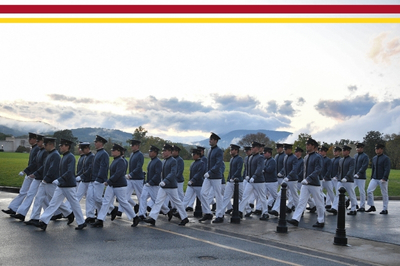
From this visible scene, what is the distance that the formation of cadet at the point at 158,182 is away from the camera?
11.0 metres

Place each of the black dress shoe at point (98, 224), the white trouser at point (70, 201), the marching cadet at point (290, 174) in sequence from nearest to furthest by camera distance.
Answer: the white trouser at point (70, 201)
the black dress shoe at point (98, 224)
the marching cadet at point (290, 174)

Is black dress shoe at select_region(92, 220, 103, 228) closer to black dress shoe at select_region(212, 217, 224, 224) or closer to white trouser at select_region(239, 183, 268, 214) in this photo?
black dress shoe at select_region(212, 217, 224, 224)

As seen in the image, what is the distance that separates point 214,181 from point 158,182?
1623mm

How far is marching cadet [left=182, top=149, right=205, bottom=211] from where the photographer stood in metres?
13.3

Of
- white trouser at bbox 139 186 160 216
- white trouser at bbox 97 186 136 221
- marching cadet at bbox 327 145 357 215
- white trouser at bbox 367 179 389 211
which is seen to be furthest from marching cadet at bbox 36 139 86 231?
white trouser at bbox 367 179 389 211

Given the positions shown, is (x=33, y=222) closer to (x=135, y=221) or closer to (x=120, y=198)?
(x=120, y=198)

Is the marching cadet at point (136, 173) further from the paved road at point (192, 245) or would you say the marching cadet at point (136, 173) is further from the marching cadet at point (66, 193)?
the marching cadet at point (66, 193)

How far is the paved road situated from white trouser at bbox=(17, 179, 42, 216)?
0.41m

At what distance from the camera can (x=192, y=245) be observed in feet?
29.2

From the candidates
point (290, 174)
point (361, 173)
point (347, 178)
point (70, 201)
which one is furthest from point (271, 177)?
point (70, 201)

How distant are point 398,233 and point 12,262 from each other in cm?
893

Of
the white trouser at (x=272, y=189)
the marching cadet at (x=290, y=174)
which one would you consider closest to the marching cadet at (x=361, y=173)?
the marching cadet at (x=290, y=174)

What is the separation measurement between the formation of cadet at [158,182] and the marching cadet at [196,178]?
30 mm

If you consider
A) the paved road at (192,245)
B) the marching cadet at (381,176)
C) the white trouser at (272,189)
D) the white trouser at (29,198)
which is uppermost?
the marching cadet at (381,176)
